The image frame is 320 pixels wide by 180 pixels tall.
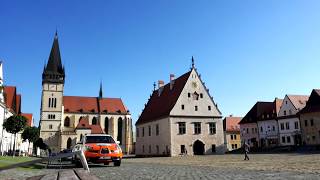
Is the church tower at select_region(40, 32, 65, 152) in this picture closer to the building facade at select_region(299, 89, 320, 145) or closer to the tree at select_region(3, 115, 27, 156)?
the tree at select_region(3, 115, 27, 156)

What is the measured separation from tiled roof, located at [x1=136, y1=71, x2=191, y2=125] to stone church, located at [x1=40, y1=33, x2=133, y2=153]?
85.7ft

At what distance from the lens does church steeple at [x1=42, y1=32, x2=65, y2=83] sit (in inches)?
3610

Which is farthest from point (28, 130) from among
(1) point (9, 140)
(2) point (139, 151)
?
(2) point (139, 151)

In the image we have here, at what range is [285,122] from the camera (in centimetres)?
6944

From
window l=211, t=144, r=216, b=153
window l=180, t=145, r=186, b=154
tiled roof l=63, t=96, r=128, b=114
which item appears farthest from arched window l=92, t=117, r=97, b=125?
window l=211, t=144, r=216, b=153

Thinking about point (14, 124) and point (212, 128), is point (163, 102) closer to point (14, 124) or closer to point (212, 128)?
point (212, 128)

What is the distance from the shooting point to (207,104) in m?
52.6

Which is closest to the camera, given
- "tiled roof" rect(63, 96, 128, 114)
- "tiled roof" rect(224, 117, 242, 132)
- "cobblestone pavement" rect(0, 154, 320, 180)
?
"cobblestone pavement" rect(0, 154, 320, 180)

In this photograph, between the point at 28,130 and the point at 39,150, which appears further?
the point at 39,150

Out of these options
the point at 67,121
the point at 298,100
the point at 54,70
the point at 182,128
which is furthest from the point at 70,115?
the point at 298,100

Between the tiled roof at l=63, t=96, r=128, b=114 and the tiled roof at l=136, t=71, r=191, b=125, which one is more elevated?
the tiled roof at l=63, t=96, r=128, b=114

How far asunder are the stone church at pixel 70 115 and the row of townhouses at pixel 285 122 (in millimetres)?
39582

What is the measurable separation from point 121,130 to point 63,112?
18.8 metres

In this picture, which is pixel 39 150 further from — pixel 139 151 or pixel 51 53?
pixel 139 151
